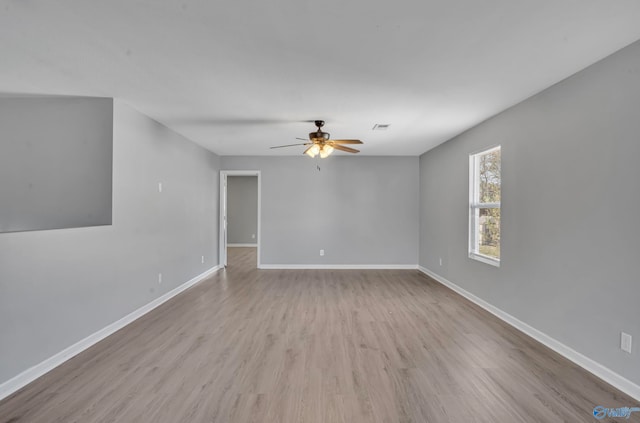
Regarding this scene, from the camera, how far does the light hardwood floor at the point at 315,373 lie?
6.40 ft

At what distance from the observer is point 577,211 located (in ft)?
8.60

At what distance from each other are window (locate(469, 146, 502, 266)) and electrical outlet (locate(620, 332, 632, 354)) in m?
1.61

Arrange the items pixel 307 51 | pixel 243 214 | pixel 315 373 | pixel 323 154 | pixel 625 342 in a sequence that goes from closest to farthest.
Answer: pixel 625 342 < pixel 307 51 < pixel 315 373 < pixel 323 154 < pixel 243 214

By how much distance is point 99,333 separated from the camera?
3021mm

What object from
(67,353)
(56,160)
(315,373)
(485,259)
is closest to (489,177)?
(485,259)

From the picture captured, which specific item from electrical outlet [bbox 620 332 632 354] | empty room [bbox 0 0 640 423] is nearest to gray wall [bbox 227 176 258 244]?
empty room [bbox 0 0 640 423]

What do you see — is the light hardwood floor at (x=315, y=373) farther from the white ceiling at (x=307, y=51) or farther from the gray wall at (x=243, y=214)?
the gray wall at (x=243, y=214)

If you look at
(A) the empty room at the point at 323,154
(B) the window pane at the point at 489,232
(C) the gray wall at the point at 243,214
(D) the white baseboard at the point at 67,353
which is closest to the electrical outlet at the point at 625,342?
(A) the empty room at the point at 323,154

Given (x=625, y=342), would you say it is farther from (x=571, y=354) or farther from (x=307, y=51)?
(x=307, y=51)

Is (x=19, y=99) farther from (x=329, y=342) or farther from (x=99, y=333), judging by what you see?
(x=329, y=342)

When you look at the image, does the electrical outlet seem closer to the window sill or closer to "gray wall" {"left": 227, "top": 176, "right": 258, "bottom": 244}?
the window sill

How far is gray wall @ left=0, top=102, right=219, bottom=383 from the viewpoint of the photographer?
2.26m

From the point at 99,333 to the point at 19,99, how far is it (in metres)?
2.58

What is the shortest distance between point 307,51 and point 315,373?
2.45 m
